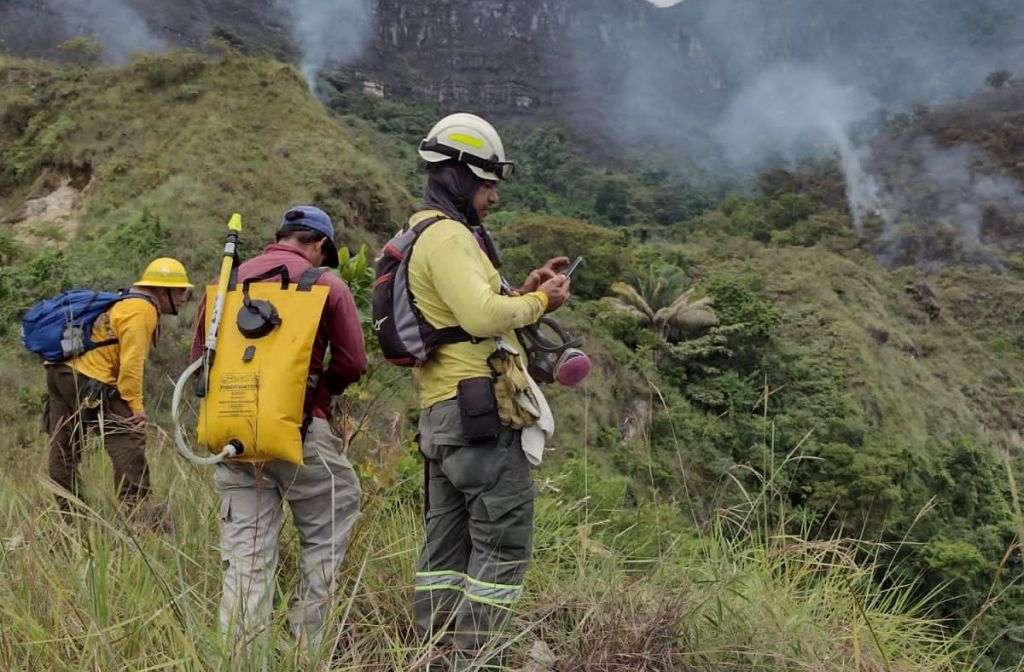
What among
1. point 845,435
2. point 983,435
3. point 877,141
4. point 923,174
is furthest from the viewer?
point 877,141

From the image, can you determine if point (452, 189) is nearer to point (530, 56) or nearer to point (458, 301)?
point (458, 301)

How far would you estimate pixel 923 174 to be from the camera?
163 feet

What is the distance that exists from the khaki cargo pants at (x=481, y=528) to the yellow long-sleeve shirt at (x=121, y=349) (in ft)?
6.82

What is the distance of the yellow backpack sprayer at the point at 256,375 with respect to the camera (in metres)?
1.96

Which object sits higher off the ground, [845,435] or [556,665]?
[556,665]

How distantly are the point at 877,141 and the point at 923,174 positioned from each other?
8.96m

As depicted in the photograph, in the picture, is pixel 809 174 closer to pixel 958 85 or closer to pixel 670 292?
pixel 670 292

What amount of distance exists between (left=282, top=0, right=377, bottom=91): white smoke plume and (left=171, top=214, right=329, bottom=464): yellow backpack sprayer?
6918 cm

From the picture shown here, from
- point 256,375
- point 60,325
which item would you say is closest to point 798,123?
point 60,325

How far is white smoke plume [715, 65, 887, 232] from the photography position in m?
51.9

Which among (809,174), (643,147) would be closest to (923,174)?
(809,174)

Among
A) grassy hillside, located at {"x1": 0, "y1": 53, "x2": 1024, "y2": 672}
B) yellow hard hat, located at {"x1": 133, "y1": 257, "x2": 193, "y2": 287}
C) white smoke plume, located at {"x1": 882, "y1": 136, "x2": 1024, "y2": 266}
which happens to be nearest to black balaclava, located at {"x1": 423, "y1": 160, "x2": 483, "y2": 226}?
grassy hillside, located at {"x1": 0, "y1": 53, "x2": 1024, "y2": 672}

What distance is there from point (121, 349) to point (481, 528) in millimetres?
2387

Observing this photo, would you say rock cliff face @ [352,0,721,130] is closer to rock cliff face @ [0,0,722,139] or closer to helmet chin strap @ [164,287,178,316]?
rock cliff face @ [0,0,722,139]
